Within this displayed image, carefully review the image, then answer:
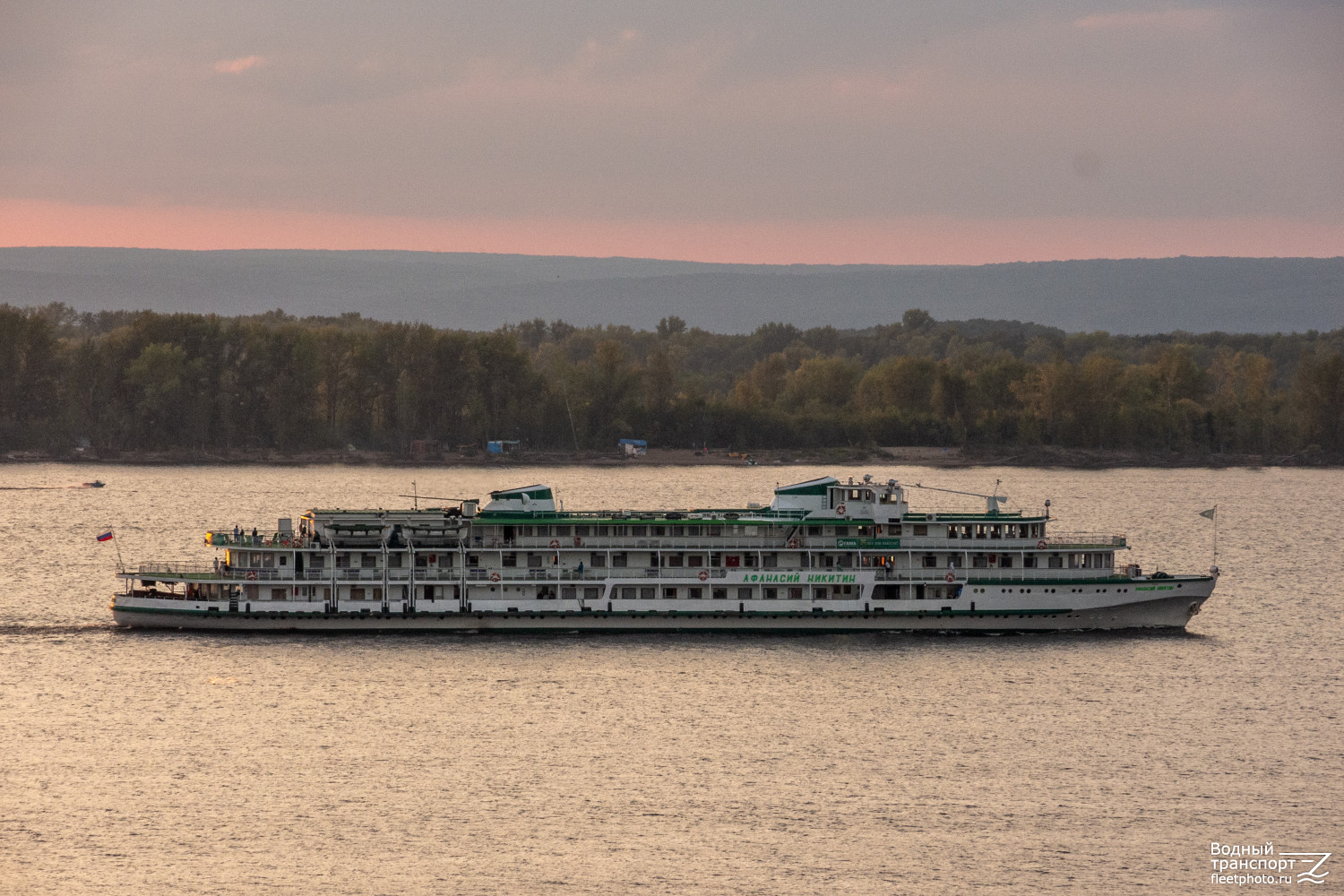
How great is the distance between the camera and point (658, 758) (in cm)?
5178

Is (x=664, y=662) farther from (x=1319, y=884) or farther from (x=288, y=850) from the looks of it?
(x=1319, y=884)

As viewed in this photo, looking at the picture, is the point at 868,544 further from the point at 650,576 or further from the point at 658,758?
the point at 658,758

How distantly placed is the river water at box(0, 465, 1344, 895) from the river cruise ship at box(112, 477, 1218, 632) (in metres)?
1.41

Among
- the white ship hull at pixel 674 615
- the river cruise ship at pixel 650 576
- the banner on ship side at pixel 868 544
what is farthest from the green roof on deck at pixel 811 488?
the white ship hull at pixel 674 615

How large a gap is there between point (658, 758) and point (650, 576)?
746 inches

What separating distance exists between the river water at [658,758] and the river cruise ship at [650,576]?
1.41m

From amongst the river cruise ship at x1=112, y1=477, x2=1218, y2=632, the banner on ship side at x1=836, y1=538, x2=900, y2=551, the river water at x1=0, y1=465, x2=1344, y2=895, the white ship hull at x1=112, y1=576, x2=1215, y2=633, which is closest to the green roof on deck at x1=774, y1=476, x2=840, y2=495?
the river cruise ship at x1=112, y1=477, x2=1218, y2=632

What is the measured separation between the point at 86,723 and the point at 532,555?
21.1 metres

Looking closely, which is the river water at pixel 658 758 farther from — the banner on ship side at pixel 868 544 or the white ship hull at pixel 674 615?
the banner on ship side at pixel 868 544

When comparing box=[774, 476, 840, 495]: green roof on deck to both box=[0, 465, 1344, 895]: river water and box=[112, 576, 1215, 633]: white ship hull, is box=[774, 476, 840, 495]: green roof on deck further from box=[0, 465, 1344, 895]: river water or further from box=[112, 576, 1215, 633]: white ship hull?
box=[0, 465, 1344, 895]: river water

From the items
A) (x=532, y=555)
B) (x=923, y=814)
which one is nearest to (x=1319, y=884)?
(x=923, y=814)

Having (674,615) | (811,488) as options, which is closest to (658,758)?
(674,615)

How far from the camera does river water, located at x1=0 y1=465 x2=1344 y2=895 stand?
42.9 meters

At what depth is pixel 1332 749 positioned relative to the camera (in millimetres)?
54000
